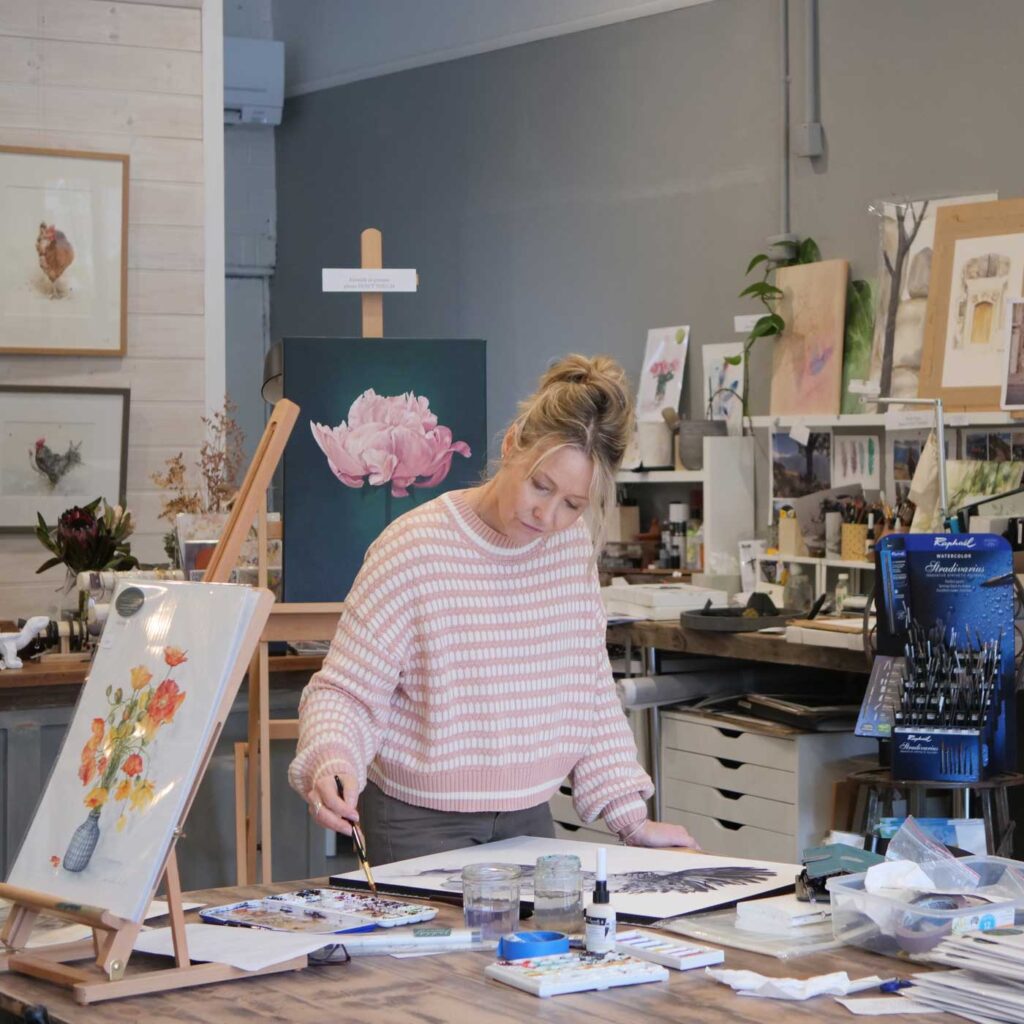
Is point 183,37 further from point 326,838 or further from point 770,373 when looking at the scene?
point 326,838

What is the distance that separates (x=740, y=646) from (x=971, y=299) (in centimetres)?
152

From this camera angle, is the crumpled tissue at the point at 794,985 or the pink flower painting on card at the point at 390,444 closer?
the crumpled tissue at the point at 794,985

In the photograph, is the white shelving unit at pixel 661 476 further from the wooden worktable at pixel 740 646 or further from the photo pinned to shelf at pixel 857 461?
the wooden worktable at pixel 740 646

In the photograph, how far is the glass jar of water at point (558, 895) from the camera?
1864 millimetres

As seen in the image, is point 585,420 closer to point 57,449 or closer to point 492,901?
point 492,901

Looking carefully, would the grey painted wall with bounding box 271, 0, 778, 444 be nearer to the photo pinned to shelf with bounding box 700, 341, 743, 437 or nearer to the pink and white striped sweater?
the photo pinned to shelf with bounding box 700, 341, 743, 437

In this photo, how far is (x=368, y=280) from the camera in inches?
143

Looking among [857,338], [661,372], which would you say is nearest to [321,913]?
[857,338]

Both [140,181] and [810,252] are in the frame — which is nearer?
[140,181]

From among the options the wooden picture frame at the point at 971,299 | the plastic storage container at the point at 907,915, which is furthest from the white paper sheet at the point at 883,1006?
the wooden picture frame at the point at 971,299

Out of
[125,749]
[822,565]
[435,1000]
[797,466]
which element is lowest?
[435,1000]

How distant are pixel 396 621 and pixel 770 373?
13.0 ft

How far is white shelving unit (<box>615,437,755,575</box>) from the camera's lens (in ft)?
19.9

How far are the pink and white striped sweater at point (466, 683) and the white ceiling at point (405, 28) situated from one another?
4.45 m
